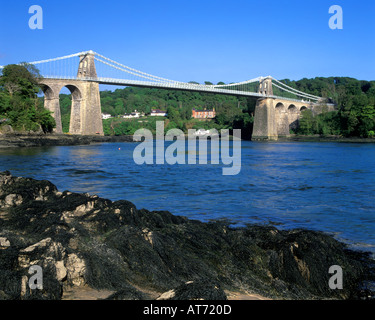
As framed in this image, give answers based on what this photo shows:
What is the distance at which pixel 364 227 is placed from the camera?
8477 millimetres

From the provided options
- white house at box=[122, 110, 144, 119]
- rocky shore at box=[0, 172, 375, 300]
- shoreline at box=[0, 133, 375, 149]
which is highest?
white house at box=[122, 110, 144, 119]

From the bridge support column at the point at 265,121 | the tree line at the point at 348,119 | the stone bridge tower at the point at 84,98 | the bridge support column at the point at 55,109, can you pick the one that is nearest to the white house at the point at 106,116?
the bridge support column at the point at 265,121

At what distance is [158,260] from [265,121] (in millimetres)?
73255

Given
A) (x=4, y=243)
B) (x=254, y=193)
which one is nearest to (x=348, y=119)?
(x=254, y=193)

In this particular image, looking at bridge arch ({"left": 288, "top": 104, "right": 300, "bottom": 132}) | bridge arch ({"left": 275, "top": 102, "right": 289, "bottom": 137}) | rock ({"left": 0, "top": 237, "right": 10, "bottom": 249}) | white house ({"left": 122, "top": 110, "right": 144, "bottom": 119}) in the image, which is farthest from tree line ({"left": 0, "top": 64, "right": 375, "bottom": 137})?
rock ({"left": 0, "top": 237, "right": 10, "bottom": 249})

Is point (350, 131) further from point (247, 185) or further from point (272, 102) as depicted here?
point (247, 185)

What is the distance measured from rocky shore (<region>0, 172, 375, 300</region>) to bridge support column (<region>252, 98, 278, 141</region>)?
2777 inches

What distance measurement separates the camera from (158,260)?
462cm

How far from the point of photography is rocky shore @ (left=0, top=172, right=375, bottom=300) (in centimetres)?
377

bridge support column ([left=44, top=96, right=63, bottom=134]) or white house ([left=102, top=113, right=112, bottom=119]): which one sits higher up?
white house ([left=102, top=113, right=112, bottom=119])

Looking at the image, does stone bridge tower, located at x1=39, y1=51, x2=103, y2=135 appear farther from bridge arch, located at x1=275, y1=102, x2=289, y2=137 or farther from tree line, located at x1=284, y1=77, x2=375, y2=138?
bridge arch, located at x1=275, y1=102, x2=289, y2=137

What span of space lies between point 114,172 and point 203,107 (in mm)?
100252

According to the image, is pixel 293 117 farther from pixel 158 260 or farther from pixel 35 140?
pixel 158 260
